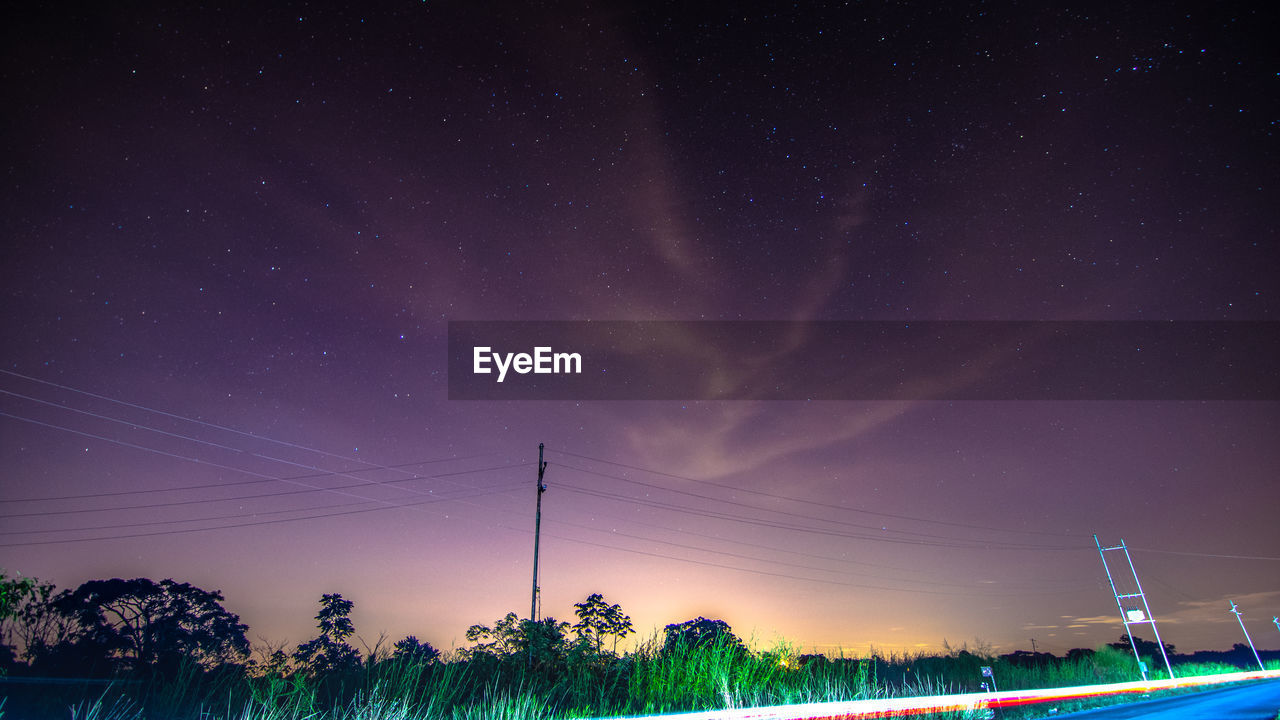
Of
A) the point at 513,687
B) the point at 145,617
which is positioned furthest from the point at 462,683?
the point at 145,617

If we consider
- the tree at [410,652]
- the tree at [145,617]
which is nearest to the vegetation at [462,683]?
the tree at [410,652]

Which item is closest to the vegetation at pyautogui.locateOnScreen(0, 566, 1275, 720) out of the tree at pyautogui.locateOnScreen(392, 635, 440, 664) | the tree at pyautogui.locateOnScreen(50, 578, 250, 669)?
the tree at pyautogui.locateOnScreen(392, 635, 440, 664)

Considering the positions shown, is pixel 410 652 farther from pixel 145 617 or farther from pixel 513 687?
pixel 145 617

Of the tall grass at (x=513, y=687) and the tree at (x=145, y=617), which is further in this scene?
the tree at (x=145, y=617)

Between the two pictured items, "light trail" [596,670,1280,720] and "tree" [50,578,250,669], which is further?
"tree" [50,578,250,669]

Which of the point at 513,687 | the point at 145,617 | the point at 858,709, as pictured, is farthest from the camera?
the point at 145,617

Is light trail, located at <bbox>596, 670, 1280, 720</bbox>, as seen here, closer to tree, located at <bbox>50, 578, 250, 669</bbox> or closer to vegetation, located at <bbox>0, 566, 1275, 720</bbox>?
vegetation, located at <bbox>0, 566, 1275, 720</bbox>

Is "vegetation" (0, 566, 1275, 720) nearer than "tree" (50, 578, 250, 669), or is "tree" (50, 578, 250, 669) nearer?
"vegetation" (0, 566, 1275, 720)

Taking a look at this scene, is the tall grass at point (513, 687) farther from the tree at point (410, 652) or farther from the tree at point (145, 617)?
the tree at point (145, 617)

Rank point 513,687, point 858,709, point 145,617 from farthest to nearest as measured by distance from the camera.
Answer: point 145,617 < point 513,687 < point 858,709

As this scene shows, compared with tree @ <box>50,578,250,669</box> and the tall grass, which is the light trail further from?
tree @ <box>50,578,250,669</box>

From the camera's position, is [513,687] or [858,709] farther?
[513,687]

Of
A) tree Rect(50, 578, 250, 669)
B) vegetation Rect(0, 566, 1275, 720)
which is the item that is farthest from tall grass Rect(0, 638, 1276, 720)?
tree Rect(50, 578, 250, 669)

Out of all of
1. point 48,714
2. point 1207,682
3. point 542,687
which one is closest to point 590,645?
point 542,687
